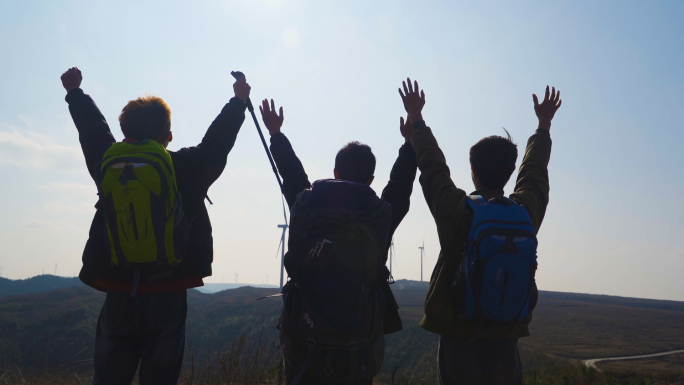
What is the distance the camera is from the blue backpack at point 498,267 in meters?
2.77

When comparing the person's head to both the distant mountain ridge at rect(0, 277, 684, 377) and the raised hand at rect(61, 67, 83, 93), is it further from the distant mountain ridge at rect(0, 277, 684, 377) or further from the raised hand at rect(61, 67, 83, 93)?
the distant mountain ridge at rect(0, 277, 684, 377)

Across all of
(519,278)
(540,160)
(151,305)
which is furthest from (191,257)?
(540,160)

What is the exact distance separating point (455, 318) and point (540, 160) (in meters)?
1.48

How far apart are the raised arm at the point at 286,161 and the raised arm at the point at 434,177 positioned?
2.95ft

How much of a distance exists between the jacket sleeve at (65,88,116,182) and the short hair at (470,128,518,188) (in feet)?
8.69

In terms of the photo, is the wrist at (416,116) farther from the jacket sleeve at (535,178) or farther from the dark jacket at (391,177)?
the jacket sleeve at (535,178)

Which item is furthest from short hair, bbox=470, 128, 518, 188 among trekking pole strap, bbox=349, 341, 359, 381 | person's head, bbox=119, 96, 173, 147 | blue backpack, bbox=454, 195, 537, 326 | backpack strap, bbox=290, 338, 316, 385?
person's head, bbox=119, 96, 173, 147

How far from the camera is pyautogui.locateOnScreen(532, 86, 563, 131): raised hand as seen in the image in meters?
3.99

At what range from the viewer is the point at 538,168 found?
3.54 m

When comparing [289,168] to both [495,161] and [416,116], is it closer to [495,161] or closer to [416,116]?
[416,116]

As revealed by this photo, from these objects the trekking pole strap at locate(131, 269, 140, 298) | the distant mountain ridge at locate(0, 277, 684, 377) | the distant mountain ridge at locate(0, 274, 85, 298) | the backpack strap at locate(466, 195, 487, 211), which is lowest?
the distant mountain ridge at locate(0, 274, 85, 298)

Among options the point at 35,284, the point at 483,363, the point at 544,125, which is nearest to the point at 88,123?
the point at 483,363

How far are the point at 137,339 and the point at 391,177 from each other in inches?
85.8

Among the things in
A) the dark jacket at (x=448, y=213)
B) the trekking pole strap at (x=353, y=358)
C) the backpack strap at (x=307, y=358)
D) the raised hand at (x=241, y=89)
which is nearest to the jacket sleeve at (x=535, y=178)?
the dark jacket at (x=448, y=213)
